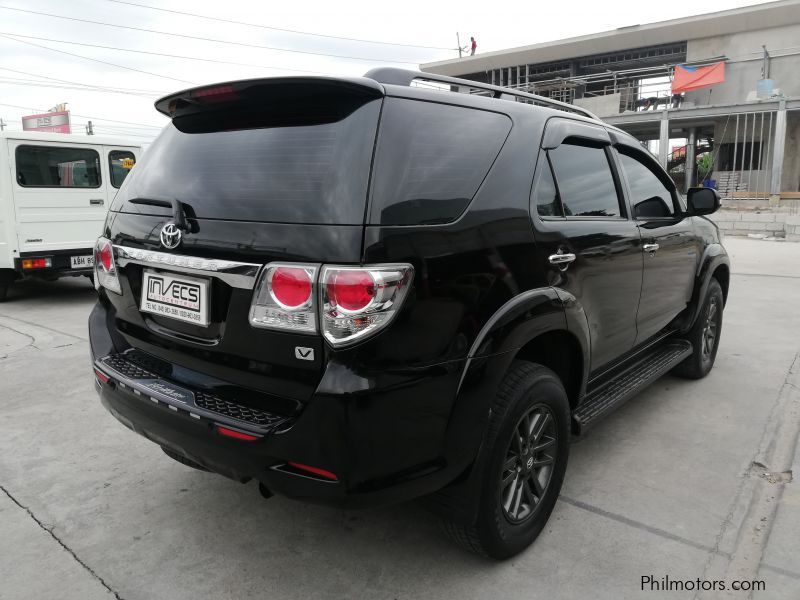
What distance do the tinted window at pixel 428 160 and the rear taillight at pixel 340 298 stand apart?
7.4 inches

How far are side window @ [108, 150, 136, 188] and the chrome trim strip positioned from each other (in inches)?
288

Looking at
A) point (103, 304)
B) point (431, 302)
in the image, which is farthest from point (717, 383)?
point (103, 304)

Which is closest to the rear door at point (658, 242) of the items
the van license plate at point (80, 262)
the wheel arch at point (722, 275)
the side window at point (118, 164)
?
the wheel arch at point (722, 275)

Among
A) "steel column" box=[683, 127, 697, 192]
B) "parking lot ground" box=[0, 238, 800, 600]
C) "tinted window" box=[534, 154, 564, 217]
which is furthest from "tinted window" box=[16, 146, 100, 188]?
"steel column" box=[683, 127, 697, 192]

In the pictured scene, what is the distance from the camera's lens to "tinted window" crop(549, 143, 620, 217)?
269cm

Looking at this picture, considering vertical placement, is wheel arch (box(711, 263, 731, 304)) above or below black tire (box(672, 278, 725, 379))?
above

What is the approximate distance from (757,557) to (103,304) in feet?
9.86

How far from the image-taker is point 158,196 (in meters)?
2.37

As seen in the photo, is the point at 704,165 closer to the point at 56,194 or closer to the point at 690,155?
the point at 690,155

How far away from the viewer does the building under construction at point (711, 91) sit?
19031mm

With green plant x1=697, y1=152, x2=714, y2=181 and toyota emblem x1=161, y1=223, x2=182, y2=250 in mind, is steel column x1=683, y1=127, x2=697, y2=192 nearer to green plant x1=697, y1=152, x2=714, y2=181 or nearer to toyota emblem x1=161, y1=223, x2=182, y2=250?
green plant x1=697, y1=152, x2=714, y2=181

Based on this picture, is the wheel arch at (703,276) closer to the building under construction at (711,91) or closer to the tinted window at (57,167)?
the tinted window at (57,167)

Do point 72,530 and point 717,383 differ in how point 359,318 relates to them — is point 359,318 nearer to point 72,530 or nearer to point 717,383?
point 72,530

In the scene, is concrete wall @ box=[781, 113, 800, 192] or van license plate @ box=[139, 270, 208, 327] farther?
concrete wall @ box=[781, 113, 800, 192]
